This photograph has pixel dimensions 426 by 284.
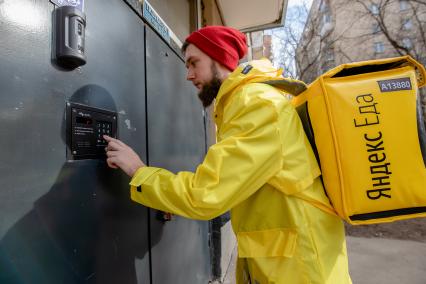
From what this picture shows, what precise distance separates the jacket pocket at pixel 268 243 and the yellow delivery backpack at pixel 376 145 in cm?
24

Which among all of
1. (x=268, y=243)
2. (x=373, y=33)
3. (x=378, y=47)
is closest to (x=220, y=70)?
(x=268, y=243)

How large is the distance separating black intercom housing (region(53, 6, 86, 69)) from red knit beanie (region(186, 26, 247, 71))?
80 cm

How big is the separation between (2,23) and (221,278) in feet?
10.0

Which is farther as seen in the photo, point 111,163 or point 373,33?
point 373,33

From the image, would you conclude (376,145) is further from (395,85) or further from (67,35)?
(67,35)

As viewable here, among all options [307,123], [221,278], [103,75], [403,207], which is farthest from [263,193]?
[221,278]

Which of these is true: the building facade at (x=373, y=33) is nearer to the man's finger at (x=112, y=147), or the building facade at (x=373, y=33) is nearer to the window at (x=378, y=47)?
the window at (x=378, y=47)

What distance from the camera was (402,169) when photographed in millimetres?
1123

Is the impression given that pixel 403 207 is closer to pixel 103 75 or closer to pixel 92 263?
pixel 92 263

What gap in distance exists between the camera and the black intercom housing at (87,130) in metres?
1.09

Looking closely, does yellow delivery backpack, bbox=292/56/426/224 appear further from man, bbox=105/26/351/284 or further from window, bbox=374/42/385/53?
window, bbox=374/42/385/53

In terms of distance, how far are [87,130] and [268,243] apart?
34.1 inches

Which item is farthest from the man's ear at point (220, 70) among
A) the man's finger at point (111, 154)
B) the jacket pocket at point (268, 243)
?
the jacket pocket at point (268, 243)

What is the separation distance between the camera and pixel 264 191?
1280mm
